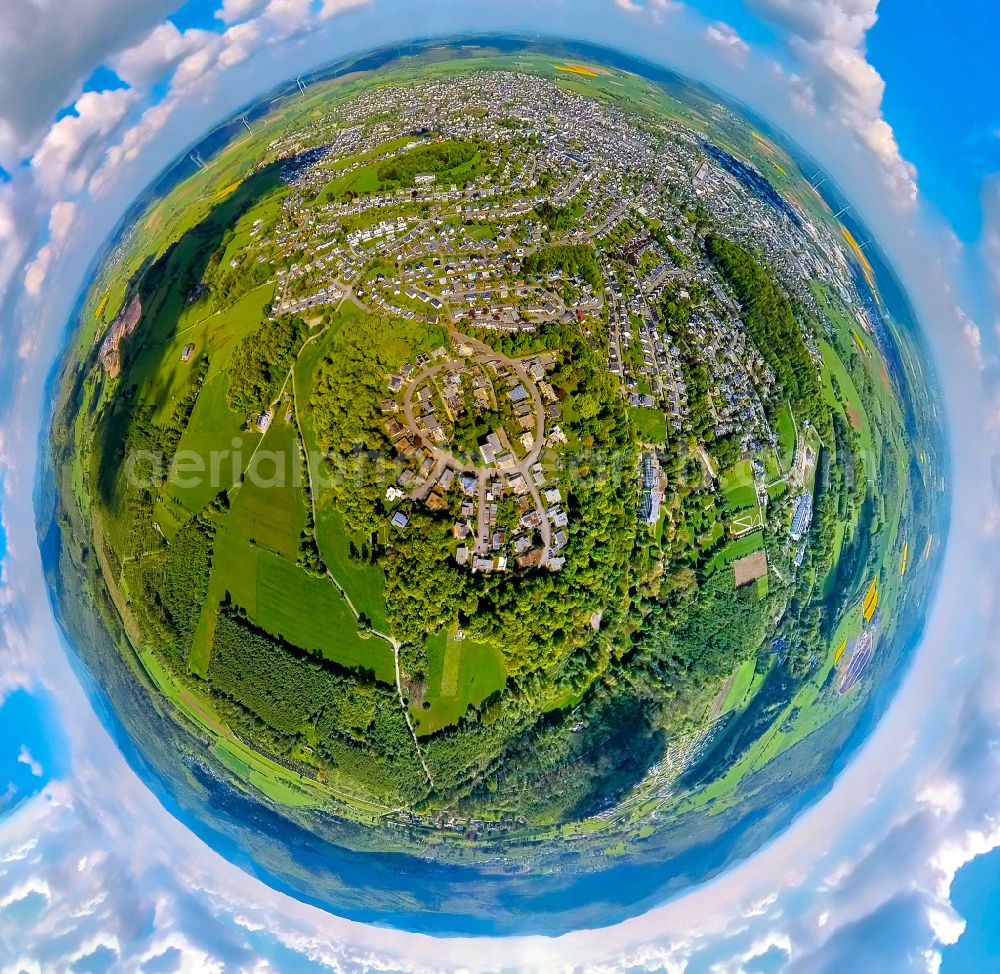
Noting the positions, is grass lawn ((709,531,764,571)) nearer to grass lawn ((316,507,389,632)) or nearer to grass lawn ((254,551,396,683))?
grass lawn ((316,507,389,632))

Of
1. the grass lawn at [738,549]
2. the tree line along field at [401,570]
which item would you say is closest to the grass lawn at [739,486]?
the tree line along field at [401,570]

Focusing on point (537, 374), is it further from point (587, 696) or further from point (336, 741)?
point (336, 741)

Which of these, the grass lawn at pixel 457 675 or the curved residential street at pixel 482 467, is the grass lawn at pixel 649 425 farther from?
the grass lawn at pixel 457 675

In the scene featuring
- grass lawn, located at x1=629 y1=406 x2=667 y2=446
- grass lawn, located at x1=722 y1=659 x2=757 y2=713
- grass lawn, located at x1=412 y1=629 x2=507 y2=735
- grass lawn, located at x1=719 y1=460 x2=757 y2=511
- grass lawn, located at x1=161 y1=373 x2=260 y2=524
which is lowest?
grass lawn, located at x1=722 y1=659 x2=757 y2=713

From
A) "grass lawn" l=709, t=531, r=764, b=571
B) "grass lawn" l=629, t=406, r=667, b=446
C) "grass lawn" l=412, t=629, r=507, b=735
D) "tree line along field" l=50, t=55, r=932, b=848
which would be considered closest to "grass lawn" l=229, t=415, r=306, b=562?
"tree line along field" l=50, t=55, r=932, b=848

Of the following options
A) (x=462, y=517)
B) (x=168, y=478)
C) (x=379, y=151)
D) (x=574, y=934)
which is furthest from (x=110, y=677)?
(x=379, y=151)

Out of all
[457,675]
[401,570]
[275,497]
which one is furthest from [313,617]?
[457,675]
